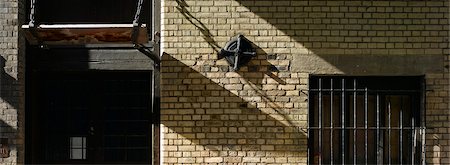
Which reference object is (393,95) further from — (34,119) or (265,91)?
(34,119)

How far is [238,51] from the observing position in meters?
6.45

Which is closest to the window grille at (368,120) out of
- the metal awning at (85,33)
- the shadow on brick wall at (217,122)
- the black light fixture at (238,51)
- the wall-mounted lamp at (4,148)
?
the shadow on brick wall at (217,122)

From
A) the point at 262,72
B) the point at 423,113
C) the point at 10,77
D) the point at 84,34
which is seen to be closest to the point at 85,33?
the point at 84,34

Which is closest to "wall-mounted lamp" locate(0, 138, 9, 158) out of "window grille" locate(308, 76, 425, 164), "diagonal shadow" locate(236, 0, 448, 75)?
"diagonal shadow" locate(236, 0, 448, 75)

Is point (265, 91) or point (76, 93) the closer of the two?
point (265, 91)

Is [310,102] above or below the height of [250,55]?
below

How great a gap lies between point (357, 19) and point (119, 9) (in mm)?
2923

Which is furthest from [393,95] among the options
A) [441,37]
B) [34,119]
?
[34,119]

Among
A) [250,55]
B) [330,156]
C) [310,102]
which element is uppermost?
[250,55]

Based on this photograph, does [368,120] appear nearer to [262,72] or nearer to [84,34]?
[262,72]

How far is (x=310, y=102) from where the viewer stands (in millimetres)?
6711

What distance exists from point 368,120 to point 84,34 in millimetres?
3449

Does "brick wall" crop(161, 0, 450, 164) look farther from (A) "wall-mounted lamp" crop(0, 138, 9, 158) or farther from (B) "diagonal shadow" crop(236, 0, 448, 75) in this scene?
(A) "wall-mounted lamp" crop(0, 138, 9, 158)

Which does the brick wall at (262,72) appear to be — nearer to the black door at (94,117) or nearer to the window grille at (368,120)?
the window grille at (368,120)
